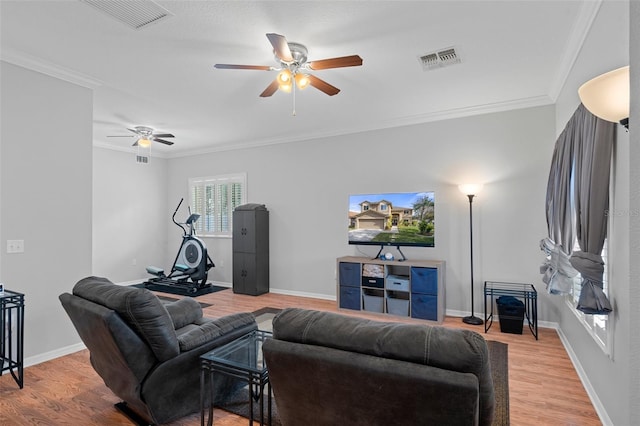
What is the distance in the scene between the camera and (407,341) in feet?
4.26

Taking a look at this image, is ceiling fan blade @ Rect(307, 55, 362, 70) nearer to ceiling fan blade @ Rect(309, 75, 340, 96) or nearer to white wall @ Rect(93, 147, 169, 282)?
ceiling fan blade @ Rect(309, 75, 340, 96)

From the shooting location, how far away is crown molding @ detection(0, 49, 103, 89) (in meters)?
2.98

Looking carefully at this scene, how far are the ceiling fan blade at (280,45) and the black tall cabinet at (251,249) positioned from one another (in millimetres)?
3751

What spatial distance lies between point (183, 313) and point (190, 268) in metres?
3.79

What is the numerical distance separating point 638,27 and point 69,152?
14.1 ft

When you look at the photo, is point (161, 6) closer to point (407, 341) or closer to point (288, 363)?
point (288, 363)

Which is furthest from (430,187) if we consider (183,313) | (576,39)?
(183,313)

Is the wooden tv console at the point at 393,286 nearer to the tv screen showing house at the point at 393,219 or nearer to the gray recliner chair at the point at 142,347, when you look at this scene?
the tv screen showing house at the point at 393,219

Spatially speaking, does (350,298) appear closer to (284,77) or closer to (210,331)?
(210,331)

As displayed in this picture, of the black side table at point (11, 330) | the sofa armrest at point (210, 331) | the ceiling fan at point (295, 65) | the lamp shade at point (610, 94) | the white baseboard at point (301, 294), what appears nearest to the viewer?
the lamp shade at point (610, 94)


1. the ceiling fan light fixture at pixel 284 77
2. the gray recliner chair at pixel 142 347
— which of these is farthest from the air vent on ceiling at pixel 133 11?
the gray recliner chair at pixel 142 347

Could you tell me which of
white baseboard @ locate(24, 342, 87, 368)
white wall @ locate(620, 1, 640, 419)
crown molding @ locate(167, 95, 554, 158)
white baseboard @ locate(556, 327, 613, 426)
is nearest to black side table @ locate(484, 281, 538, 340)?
white baseboard @ locate(556, 327, 613, 426)

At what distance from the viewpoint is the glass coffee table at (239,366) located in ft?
6.17

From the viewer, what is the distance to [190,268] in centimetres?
645
